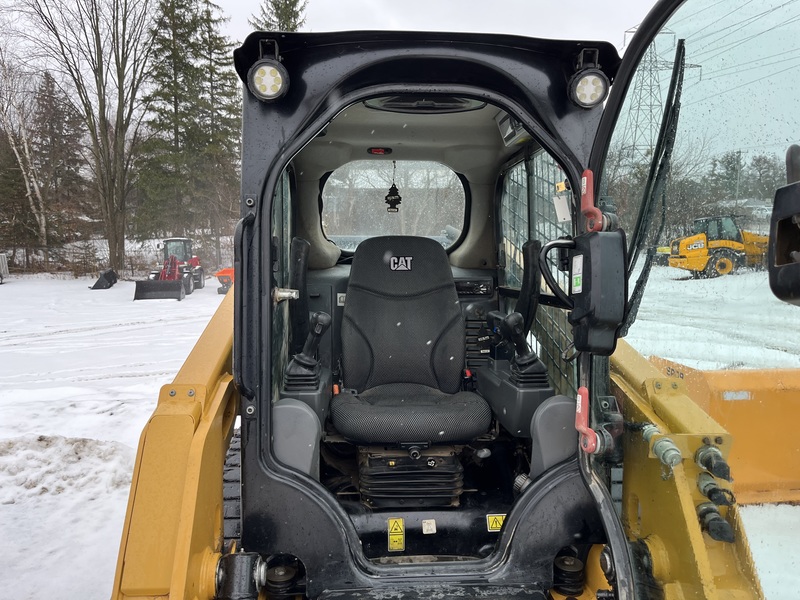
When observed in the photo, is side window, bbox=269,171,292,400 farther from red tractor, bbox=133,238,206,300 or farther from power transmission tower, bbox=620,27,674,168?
red tractor, bbox=133,238,206,300

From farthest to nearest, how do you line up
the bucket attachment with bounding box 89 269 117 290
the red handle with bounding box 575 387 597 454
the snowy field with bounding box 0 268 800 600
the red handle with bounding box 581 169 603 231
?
the bucket attachment with bounding box 89 269 117 290 → the red handle with bounding box 575 387 597 454 → the red handle with bounding box 581 169 603 231 → the snowy field with bounding box 0 268 800 600

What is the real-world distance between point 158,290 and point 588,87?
55.1 ft

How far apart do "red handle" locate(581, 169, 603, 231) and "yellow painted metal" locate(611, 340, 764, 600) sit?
26.9 inches

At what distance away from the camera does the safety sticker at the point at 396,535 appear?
8.14 ft

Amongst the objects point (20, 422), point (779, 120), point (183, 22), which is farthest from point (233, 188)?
point (779, 120)

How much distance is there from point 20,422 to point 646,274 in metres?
5.55

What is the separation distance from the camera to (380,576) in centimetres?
214

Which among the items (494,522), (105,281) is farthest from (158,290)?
(494,522)

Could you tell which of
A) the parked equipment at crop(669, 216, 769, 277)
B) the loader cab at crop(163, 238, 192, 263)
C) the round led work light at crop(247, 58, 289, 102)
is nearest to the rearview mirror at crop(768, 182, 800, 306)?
the parked equipment at crop(669, 216, 769, 277)

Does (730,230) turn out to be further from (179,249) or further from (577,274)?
(179,249)

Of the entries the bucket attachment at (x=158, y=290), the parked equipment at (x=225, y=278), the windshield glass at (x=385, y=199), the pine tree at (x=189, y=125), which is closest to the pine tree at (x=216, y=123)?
the pine tree at (x=189, y=125)

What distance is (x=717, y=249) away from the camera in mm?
1394

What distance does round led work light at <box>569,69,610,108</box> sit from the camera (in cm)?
208

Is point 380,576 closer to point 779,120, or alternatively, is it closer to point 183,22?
point 779,120
